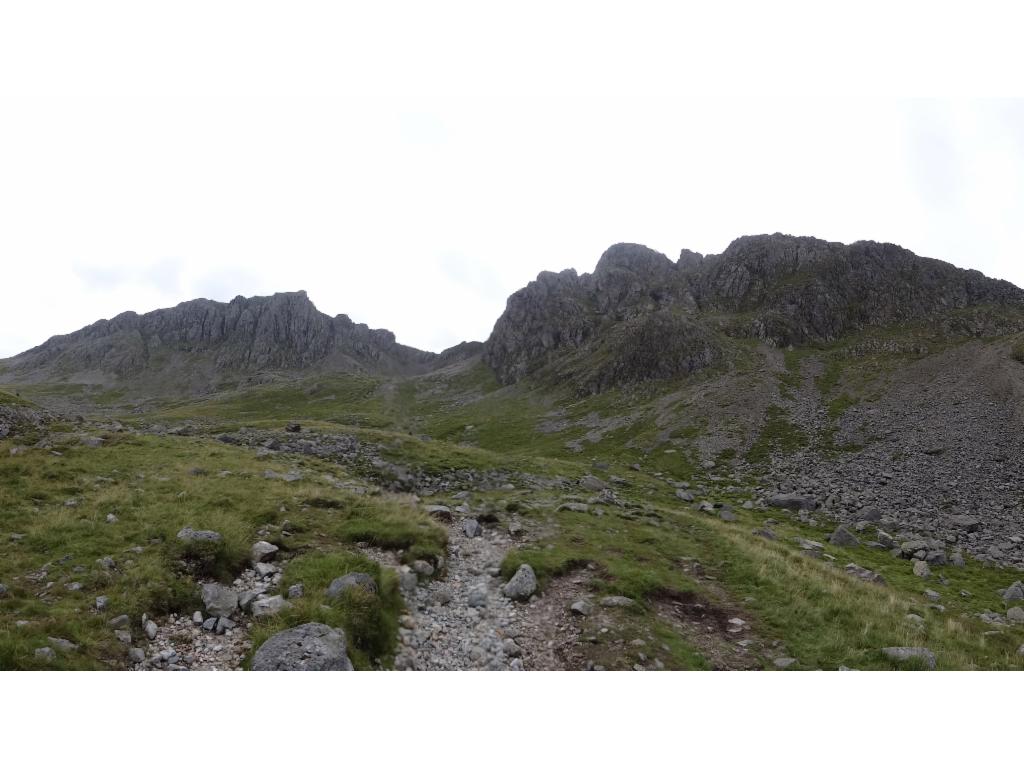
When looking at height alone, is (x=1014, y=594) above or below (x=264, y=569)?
below

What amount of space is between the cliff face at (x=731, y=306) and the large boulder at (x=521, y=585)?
11481 cm

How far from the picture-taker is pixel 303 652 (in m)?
10.2

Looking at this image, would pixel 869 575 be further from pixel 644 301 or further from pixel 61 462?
pixel 644 301

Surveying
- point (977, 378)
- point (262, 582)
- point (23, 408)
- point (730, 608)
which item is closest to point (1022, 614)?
point (730, 608)

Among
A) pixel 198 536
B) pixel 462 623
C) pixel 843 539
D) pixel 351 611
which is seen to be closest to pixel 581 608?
pixel 462 623

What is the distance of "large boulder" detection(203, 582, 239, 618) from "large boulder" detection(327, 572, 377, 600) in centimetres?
242

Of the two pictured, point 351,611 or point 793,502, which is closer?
point 351,611

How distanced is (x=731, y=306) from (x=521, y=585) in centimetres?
16369

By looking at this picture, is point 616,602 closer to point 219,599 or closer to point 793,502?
point 219,599

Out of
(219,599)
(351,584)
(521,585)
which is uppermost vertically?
(351,584)

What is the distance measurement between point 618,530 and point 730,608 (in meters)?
9.15

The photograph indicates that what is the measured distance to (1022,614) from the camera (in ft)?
67.6

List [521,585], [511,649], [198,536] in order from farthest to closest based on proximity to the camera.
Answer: [521,585] → [198,536] → [511,649]

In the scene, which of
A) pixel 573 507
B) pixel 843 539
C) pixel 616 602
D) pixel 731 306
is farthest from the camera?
pixel 731 306
